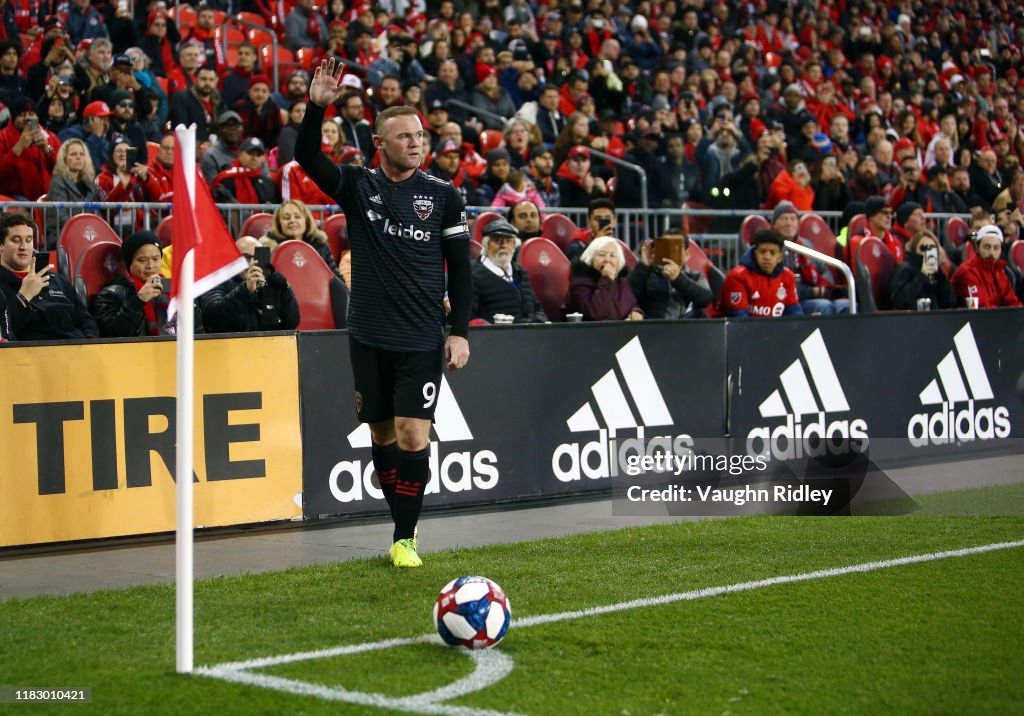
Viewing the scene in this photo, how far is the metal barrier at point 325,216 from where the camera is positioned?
1204 centimetres

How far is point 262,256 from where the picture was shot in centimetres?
997

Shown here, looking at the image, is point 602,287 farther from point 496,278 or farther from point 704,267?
point 704,267

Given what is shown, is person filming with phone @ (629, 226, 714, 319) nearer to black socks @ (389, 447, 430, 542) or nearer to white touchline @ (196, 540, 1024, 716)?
black socks @ (389, 447, 430, 542)

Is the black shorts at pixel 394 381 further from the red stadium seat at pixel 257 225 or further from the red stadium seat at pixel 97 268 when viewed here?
the red stadium seat at pixel 257 225

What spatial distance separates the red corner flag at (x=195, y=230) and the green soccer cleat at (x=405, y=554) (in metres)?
2.66

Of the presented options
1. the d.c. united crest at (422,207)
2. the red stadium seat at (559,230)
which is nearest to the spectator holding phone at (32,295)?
the d.c. united crest at (422,207)

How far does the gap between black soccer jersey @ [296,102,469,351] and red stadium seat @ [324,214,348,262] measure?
506 centimetres

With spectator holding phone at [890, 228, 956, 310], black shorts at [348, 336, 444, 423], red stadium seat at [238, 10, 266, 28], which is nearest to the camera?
black shorts at [348, 336, 444, 423]

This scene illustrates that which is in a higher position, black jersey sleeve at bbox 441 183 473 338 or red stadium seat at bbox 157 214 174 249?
red stadium seat at bbox 157 214 174 249

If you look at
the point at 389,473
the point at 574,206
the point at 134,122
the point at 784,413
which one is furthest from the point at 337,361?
the point at 574,206

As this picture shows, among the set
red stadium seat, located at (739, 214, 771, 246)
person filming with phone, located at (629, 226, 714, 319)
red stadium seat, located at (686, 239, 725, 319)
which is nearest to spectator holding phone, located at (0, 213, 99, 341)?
person filming with phone, located at (629, 226, 714, 319)

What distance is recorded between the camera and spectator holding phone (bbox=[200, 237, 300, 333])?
990 centimetres

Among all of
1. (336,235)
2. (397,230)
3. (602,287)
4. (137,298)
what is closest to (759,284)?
(602,287)

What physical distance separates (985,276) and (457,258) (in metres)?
9.21
